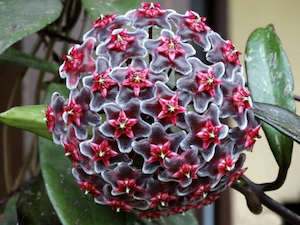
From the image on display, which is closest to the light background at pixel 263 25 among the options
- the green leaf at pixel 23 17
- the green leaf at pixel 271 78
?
the green leaf at pixel 271 78

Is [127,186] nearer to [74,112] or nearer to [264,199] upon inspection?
[74,112]

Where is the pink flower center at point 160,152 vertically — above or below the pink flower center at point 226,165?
above

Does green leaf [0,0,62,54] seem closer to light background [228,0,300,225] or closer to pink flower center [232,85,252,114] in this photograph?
pink flower center [232,85,252,114]

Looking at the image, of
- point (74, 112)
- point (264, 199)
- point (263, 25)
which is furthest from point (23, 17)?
point (263, 25)

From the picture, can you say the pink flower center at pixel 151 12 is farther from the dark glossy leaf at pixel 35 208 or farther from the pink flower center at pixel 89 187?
the dark glossy leaf at pixel 35 208

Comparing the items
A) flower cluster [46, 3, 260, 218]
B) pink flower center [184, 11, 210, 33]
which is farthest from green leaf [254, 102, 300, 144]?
pink flower center [184, 11, 210, 33]

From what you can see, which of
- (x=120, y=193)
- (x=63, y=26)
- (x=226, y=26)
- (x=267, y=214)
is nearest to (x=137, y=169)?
(x=120, y=193)

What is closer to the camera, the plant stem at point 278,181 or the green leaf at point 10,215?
the plant stem at point 278,181
